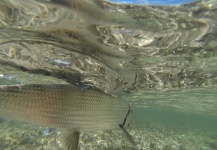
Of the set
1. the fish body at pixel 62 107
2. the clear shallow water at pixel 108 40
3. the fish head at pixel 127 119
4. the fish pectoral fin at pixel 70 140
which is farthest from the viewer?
the clear shallow water at pixel 108 40

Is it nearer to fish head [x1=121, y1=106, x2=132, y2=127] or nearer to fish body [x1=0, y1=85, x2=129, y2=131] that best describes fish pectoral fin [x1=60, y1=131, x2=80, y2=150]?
fish body [x1=0, y1=85, x2=129, y2=131]

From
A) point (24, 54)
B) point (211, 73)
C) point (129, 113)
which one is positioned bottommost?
point (129, 113)

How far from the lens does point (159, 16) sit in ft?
18.7

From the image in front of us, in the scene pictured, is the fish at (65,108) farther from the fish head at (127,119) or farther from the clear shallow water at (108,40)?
the clear shallow water at (108,40)

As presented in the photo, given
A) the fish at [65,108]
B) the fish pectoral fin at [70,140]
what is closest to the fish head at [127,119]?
the fish at [65,108]

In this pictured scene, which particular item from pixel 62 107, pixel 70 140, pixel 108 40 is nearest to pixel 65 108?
pixel 62 107

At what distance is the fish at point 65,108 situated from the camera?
3.01 m

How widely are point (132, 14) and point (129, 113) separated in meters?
3.05

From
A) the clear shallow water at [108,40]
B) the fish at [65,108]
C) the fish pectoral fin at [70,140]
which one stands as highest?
the clear shallow water at [108,40]

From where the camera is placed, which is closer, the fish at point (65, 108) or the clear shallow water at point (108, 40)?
the fish at point (65, 108)

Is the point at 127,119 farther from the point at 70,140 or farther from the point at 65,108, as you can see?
the point at 65,108

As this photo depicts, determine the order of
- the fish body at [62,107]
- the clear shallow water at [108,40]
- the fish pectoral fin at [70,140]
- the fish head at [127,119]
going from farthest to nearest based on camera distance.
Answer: the clear shallow water at [108,40] < the fish head at [127,119] < the fish pectoral fin at [70,140] < the fish body at [62,107]

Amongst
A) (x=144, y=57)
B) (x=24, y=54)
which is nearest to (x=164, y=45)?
(x=144, y=57)

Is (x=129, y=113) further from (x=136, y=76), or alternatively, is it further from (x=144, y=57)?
(x=136, y=76)
